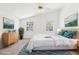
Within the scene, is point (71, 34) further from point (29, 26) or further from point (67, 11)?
point (29, 26)

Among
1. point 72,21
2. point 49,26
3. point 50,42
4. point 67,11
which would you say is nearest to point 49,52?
point 50,42

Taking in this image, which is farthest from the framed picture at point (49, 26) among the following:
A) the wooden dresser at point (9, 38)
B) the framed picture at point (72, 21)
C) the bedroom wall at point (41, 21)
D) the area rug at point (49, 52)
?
the wooden dresser at point (9, 38)

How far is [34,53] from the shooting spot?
7.85ft

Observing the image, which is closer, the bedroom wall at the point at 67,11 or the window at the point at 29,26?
the bedroom wall at the point at 67,11

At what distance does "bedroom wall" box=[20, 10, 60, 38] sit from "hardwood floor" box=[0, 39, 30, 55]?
142 mm

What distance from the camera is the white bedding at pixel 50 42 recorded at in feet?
7.70

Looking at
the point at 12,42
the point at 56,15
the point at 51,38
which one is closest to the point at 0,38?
the point at 12,42

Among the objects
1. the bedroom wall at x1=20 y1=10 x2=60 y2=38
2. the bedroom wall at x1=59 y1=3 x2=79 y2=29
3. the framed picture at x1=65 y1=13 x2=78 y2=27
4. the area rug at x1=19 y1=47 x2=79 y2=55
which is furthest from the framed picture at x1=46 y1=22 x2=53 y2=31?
the area rug at x1=19 y1=47 x2=79 y2=55

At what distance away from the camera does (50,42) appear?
2348 mm

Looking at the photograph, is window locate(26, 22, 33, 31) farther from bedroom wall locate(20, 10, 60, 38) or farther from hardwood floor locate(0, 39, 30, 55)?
hardwood floor locate(0, 39, 30, 55)

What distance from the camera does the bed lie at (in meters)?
2.35

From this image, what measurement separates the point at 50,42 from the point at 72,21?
0.62 metres

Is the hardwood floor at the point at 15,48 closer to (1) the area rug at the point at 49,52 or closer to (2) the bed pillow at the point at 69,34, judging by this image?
(1) the area rug at the point at 49,52

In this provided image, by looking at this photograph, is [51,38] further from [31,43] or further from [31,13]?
[31,13]
